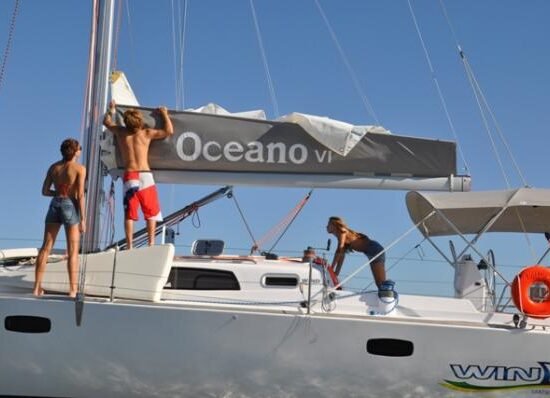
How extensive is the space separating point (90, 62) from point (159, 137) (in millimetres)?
1504

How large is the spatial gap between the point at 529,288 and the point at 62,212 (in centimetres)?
444

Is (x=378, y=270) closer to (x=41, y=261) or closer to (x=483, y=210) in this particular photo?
(x=483, y=210)

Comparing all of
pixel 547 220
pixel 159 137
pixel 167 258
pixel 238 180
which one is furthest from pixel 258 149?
pixel 547 220

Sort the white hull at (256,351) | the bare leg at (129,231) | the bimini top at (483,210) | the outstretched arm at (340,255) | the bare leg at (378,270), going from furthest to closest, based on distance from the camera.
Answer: the outstretched arm at (340,255), the bare leg at (378,270), the bimini top at (483,210), the bare leg at (129,231), the white hull at (256,351)

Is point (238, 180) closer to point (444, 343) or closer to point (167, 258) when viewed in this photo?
point (167, 258)

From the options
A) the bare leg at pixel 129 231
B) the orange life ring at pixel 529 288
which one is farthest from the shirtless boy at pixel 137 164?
the orange life ring at pixel 529 288

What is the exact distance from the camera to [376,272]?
29.2ft

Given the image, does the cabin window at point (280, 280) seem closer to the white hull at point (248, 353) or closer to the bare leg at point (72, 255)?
the white hull at point (248, 353)

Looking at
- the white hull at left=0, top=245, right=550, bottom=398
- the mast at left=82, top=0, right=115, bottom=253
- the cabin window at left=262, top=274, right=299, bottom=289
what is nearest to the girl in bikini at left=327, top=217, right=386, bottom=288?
the cabin window at left=262, top=274, right=299, bottom=289

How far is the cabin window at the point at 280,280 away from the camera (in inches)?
308

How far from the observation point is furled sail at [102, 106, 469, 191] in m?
8.56

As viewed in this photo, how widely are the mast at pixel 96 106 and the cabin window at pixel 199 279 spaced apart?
1.21 metres

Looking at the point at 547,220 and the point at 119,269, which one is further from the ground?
the point at 547,220

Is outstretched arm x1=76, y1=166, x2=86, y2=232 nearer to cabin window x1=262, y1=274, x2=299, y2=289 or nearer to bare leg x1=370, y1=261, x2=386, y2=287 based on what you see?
cabin window x1=262, y1=274, x2=299, y2=289
